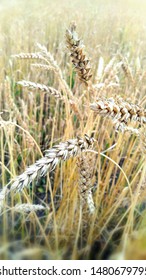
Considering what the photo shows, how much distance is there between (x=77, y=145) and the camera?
0.37 meters

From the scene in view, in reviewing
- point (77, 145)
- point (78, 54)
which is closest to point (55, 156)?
point (77, 145)

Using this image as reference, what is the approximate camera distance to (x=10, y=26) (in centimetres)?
93

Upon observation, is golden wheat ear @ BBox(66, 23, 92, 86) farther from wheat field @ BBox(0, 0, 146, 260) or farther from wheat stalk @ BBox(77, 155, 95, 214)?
wheat stalk @ BBox(77, 155, 95, 214)

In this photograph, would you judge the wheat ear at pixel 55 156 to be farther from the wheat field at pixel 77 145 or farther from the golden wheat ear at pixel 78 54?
the golden wheat ear at pixel 78 54

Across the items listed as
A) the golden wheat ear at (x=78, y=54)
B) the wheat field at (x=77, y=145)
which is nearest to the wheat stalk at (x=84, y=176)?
the wheat field at (x=77, y=145)

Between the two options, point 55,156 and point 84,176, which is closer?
point 55,156

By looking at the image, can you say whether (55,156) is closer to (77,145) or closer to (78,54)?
(77,145)

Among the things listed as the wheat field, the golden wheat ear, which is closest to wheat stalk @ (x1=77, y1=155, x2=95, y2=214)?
the wheat field

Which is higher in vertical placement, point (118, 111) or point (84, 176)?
point (118, 111)

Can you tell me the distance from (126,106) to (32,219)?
0.99 ft

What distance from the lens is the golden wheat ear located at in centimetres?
40

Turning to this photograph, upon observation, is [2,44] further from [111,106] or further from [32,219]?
[111,106]

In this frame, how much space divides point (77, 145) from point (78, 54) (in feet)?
0.42
